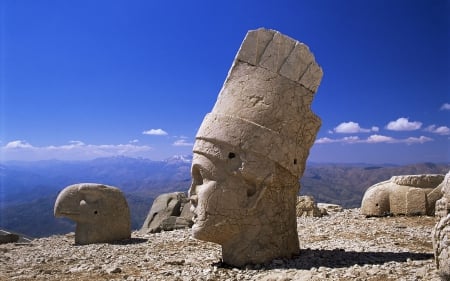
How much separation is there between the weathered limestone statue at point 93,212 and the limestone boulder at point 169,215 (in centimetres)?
251

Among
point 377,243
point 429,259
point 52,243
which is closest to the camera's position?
point 429,259

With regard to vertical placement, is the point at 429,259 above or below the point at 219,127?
below

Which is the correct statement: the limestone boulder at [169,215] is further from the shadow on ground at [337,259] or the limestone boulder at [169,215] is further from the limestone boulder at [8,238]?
the shadow on ground at [337,259]

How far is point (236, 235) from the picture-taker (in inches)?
262

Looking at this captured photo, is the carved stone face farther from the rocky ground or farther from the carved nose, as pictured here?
the rocky ground

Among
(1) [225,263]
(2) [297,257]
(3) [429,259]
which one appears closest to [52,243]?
(1) [225,263]

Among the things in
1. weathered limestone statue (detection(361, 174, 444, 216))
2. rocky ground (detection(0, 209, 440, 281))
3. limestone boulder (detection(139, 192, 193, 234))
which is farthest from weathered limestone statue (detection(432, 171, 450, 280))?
limestone boulder (detection(139, 192, 193, 234))

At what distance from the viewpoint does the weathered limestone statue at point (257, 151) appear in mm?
6504

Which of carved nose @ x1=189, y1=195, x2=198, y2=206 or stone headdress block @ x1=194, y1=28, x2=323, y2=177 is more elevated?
stone headdress block @ x1=194, y1=28, x2=323, y2=177

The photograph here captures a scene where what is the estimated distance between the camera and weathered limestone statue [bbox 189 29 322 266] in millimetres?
6504

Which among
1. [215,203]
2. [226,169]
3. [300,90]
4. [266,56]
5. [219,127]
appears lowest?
[215,203]

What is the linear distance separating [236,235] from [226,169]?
3.59 feet

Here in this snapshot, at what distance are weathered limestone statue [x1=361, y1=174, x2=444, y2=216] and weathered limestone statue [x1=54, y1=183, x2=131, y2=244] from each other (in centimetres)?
747

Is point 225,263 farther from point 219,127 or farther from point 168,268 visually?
point 219,127
